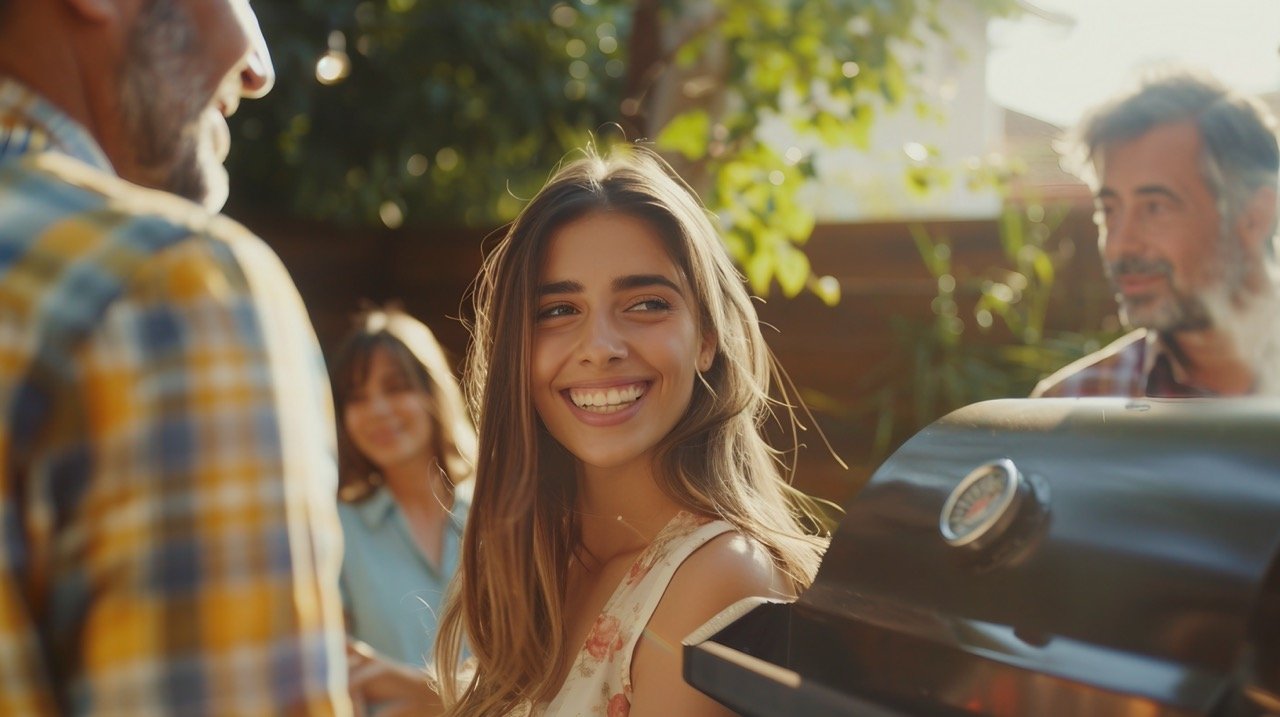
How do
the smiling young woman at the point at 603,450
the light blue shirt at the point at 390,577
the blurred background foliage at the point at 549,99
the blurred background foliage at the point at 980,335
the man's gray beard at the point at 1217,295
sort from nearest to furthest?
the smiling young woman at the point at 603,450, the man's gray beard at the point at 1217,295, the light blue shirt at the point at 390,577, the blurred background foliage at the point at 549,99, the blurred background foliage at the point at 980,335

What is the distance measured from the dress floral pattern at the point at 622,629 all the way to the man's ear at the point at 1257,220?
1.32 meters

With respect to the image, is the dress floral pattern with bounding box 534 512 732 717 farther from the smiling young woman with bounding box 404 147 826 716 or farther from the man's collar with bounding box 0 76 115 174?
the man's collar with bounding box 0 76 115 174

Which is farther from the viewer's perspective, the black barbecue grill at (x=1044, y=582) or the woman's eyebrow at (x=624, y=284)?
the woman's eyebrow at (x=624, y=284)

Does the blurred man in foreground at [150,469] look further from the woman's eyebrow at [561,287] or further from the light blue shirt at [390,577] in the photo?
the light blue shirt at [390,577]

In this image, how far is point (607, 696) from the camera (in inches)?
55.9

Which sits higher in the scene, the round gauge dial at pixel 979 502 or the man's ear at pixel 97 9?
the man's ear at pixel 97 9

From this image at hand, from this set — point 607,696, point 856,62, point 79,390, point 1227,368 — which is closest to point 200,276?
point 79,390

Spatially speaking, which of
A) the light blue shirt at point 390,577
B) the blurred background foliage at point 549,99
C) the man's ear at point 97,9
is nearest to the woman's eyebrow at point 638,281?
the man's ear at point 97,9

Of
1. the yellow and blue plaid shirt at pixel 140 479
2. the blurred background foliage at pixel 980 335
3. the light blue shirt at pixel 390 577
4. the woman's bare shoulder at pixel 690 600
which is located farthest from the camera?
the blurred background foliage at pixel 980 335

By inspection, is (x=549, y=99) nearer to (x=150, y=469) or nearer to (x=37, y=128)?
(x=37, y=128)

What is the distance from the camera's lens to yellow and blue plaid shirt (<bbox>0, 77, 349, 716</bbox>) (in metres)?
0.70

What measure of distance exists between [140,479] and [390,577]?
7.55 ft

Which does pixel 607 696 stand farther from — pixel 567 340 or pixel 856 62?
pixel 856 62

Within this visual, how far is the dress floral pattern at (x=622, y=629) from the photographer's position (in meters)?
1.42
